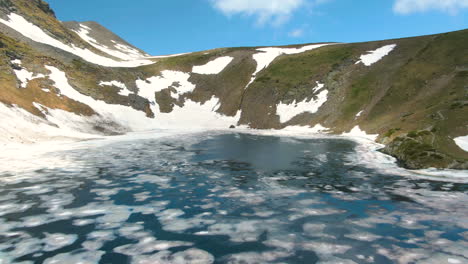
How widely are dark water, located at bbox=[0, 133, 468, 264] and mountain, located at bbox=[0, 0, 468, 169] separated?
356 inches

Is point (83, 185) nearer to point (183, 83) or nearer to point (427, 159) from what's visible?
point (427, 159)

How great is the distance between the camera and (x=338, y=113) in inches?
2068

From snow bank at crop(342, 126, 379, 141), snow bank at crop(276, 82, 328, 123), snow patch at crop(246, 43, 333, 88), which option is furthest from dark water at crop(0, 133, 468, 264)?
snow patch at crop(246, 43, 333, 88)

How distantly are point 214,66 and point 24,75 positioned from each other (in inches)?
1960

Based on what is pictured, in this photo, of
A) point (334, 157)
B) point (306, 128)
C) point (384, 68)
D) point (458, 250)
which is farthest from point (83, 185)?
point (384, 68)

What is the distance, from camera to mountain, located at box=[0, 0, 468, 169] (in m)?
30.9

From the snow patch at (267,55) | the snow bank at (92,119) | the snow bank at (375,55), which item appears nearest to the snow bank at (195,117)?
the snow bank at (92,119)

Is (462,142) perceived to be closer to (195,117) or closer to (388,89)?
(388,89)

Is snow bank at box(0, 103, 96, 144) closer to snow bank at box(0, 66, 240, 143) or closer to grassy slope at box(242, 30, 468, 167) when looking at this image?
snow bank at box(0, 66, 240, 143)

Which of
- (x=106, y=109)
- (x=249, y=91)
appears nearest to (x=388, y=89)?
(x=249, y=91)

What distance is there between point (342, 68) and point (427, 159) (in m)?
51.7

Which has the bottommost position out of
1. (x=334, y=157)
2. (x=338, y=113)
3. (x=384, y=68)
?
(x=334, y=157)

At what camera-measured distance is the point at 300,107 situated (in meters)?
60.3

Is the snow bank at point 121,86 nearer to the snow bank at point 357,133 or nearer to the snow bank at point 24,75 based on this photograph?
the snow bank at point 24,75
